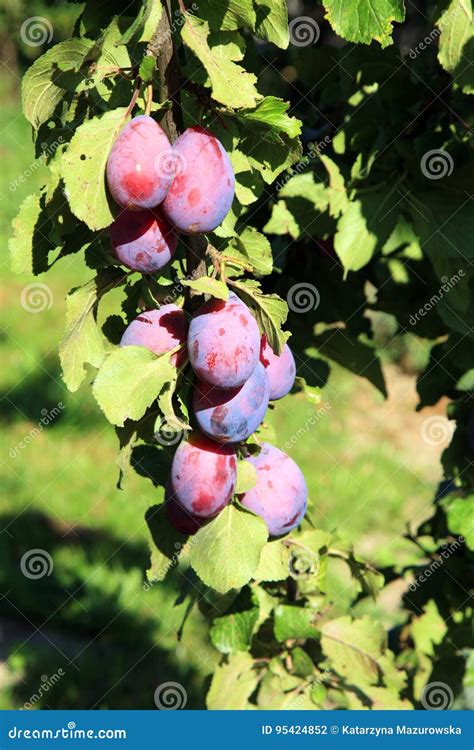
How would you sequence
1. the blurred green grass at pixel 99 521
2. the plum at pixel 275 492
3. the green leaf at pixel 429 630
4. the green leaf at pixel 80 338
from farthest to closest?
the blurred green grass at pixel 99 521, the green leaf at pixel 429 630, the plum at pixel 275 492, the green leaf at pixel 80 338

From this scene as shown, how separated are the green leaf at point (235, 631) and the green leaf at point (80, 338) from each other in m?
0.48

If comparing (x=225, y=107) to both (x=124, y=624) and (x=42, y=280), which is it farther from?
(x=42, y=280)

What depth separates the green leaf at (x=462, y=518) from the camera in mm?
1400

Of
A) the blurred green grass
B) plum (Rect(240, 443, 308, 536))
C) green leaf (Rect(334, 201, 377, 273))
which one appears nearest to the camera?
plum (Rect(240, 443, 308, 536))

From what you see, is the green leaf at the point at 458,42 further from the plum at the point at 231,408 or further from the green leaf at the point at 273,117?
the plum at the point at 231,408

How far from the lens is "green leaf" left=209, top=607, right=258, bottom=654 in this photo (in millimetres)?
1287

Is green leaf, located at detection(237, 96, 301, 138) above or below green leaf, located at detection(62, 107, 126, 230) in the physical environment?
above

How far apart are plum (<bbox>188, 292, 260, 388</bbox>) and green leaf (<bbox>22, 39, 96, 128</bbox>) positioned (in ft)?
0.92

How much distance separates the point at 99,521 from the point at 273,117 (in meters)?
2.36

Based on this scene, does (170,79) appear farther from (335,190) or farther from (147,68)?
(335,190)

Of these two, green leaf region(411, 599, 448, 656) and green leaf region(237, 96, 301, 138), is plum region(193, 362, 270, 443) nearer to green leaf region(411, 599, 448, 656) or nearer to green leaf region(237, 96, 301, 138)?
green leaf region(237, 96, 301, 138)

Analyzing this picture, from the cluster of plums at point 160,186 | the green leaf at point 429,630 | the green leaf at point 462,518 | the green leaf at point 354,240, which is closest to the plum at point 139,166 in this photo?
the cluster of plums at point 160,186

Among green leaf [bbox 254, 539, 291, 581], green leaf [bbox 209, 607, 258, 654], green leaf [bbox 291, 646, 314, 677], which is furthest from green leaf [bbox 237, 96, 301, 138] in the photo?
green leaf [bbox 291, 646, 314, 677]

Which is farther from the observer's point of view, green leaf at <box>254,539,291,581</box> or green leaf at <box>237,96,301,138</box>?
green leaf at <box>254,539,291,581</box>
